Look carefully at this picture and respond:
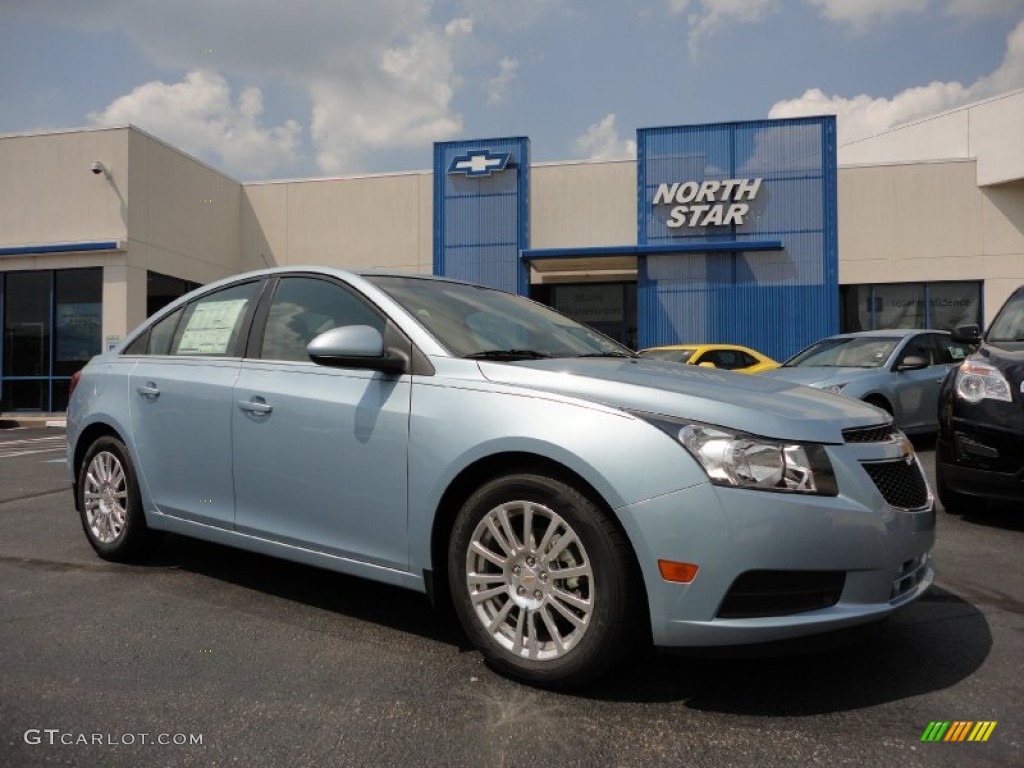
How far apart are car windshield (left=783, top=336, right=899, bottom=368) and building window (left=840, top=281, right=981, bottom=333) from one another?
1228 cm

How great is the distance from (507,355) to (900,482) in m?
1.46

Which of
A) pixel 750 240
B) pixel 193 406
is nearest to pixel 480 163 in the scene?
pixel 750 240

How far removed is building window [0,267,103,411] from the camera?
61.9ft

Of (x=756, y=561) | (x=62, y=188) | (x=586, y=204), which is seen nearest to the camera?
(x=756, y=561)

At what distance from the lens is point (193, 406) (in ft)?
12.3

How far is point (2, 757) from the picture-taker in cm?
220

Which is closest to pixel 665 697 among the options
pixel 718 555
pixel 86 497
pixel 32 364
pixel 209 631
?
pixel 718 555

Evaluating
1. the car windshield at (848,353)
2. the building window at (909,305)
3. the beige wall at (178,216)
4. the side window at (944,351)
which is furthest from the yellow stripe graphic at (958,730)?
the building window at (909,305)

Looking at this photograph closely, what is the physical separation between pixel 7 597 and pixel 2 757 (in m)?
1.81

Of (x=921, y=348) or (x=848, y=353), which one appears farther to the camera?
(x=921, y=348)

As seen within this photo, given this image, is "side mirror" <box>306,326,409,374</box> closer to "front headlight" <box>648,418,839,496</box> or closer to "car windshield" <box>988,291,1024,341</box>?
"front headlight" <box>648,418,839,496</box>

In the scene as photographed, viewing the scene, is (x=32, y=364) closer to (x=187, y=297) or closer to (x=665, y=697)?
(x=187, y=297)

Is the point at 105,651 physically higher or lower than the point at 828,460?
lower

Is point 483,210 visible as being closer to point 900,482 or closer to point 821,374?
point 821,374
